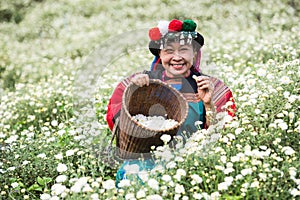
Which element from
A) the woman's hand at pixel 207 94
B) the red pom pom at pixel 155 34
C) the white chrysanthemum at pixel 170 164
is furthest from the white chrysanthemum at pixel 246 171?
the red pom pom at pixel 155 34

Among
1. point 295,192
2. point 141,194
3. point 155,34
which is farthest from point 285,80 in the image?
point 141,194

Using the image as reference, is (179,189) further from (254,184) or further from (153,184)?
(254,184)

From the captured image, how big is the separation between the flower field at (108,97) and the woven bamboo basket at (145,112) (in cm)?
15

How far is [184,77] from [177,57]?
20cm

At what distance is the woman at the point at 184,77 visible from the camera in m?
3.57

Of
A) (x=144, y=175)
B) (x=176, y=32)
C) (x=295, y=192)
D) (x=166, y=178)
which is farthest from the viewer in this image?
(x=176, y=32)

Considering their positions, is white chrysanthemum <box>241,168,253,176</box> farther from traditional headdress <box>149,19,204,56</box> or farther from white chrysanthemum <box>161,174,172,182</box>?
traditional headdress <box>149,19,204,56</box>

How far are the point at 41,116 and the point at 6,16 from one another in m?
5.82

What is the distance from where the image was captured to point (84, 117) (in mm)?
4578

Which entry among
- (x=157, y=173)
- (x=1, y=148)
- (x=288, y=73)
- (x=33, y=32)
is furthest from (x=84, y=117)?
(x=33, y=32)

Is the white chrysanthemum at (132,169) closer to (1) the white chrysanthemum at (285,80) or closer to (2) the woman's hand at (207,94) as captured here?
(2) the woman's hand at (207,94)

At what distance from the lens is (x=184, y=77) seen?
3.76 meters

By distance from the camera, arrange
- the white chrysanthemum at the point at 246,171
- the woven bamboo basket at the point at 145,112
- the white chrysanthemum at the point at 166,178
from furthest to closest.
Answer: the woven bamboo basket at the point at 145,112 < the white chrysanthemum at the point at 166,178 < the white chrysanthemum at the point at 246,171

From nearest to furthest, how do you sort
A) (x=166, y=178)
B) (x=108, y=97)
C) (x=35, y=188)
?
(x=166, y=178)
(x=35, y=188)
(x=108, y=97)
